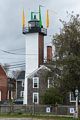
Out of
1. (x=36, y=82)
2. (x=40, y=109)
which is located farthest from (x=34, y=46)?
(x=40, y=109)

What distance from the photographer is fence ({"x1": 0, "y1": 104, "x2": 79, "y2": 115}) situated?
2354 inches

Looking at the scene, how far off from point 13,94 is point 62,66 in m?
69.7

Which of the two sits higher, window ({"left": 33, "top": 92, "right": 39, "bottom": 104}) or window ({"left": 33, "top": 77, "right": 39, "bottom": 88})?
window ({"left": 33, "top": 77, "right": 39, "bottom": 88})

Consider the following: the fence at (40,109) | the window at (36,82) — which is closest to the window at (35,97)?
the window at (36,82)

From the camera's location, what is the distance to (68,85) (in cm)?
4806

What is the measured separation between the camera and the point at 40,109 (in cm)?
6250

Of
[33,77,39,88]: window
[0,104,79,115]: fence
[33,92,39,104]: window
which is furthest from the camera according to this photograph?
[33,92,39,104]: window

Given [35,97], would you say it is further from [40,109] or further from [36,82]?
[40,109]

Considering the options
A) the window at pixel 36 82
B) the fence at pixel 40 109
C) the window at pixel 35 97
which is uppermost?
the window at pixel 36 82

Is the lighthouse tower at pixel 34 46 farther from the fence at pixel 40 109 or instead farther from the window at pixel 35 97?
the fence at pixel 40 109

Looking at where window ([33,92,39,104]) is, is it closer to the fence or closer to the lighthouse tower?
the lighthouse tower

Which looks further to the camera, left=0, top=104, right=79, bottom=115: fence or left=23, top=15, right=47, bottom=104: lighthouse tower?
left=23, top=15, right=47, bottom=104: lighthouse tower

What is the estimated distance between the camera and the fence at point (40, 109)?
196 feet

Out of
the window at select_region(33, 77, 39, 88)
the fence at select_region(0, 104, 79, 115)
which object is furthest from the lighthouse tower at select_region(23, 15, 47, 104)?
the fence at select_region(0, 104, 79, 115)
